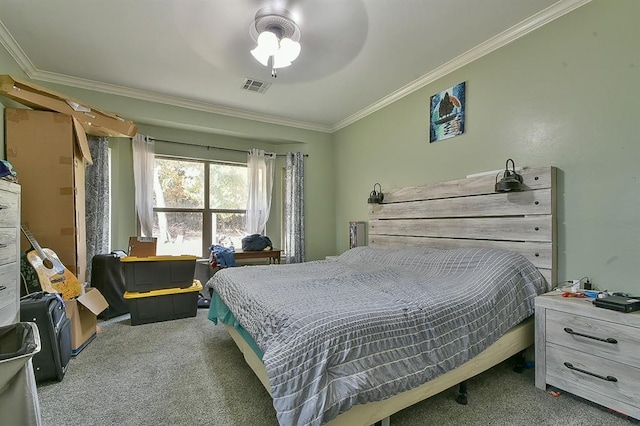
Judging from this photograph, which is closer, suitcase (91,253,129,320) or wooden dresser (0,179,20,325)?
wooden dresser (0,179,20,325)

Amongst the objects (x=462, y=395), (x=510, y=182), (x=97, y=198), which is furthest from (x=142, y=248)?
(x=510, y=182)

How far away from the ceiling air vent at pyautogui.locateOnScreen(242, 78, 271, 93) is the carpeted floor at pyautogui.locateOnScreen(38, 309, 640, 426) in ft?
8.93

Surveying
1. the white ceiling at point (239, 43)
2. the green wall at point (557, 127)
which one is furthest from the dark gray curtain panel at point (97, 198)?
the white ceiling at point (239, 43)

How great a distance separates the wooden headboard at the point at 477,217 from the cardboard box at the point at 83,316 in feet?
9.88

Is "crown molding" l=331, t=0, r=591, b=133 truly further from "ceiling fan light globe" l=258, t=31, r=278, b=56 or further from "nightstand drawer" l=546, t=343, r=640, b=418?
"nightstand drawer" l=546, t=343, r=640, b=418

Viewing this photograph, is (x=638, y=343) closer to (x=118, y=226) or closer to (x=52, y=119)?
(x=52, y=119)

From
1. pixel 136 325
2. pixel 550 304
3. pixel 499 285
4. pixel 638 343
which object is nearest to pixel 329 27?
pixel 499 285

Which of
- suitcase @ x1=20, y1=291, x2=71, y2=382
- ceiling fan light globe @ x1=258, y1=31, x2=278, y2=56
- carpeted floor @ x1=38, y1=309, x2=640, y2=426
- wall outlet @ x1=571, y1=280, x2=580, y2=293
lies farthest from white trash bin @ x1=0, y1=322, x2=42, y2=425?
wall outlet @ x1=571, y1=280, x2=580, y2=293

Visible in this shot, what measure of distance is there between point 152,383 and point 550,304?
2.62 metres

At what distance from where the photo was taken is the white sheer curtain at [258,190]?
4.37 m

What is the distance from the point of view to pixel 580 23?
203cm

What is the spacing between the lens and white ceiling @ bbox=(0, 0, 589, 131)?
2.09 metres

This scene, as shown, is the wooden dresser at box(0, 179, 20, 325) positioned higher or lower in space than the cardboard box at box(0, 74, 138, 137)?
lower

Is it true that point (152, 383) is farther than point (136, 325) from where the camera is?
No
